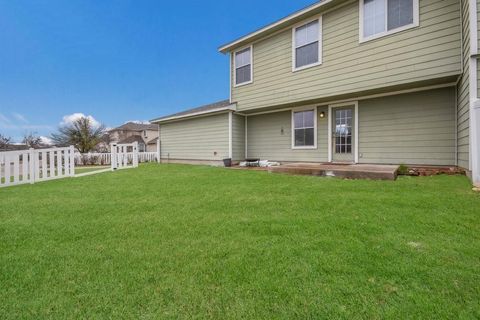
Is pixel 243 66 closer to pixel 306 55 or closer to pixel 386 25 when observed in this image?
pixel 306 55

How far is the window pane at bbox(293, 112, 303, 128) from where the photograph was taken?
8.61 m

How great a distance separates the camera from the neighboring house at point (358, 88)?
5.27 metres

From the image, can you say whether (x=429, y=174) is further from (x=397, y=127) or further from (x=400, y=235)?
(x=400, y=235)

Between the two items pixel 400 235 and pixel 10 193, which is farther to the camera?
pixel 10 193

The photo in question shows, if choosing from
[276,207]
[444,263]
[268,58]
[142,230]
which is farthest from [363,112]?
[142,230]

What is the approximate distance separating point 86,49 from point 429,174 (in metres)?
22.2

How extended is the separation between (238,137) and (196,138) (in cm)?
225

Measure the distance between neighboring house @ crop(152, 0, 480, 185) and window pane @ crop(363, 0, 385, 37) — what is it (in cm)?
3

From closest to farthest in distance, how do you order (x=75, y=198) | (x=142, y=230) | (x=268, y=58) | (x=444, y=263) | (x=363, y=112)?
(x=444, y=263) → (x=142, y=230) → (x=75, y=198) → (x=363, y=112) → (x=268, y=58)

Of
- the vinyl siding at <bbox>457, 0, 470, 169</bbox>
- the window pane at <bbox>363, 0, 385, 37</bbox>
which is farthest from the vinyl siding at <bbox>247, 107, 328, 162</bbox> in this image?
the vinyl siding at <bbox>457, 0, 470, 169</bbox>

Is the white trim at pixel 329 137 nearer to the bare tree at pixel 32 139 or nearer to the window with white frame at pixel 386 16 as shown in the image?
the window with white frame at pixel 386 16

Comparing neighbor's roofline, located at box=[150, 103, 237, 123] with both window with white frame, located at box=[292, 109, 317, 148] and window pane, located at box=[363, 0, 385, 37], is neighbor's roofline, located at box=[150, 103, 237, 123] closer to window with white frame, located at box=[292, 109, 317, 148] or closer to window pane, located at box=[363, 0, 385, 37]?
window with white frame, located at box=[292, 109, 317, 148]

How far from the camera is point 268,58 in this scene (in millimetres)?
8633

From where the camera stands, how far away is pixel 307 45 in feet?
25.0
